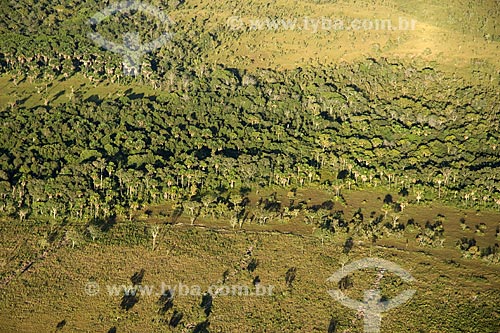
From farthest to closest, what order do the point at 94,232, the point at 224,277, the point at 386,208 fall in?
the point at 386,208 → the point at 94,232 → the point at 224,277

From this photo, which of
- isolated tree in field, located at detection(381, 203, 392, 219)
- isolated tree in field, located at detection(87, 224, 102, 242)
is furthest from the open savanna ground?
isolated tree in field, located at detection(381, 203, 392, 219)

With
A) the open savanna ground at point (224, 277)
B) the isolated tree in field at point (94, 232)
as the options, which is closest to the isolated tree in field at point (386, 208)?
the open savanna ground at point (224, 277)

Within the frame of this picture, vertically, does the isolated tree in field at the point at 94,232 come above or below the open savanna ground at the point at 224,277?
above

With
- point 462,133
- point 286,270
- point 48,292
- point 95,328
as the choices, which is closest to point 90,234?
point 48,292

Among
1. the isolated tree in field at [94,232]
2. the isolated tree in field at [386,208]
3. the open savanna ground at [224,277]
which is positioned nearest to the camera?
the open savanna ground at [224,277]

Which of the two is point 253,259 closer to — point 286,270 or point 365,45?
point 286,270

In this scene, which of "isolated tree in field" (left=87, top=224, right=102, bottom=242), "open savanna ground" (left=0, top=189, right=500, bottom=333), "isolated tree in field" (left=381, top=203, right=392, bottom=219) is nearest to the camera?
"open savanna ground" (left=0, top=189, right=500, bottom=333)

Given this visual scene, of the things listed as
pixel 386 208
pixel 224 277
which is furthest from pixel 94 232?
pixel 386 208

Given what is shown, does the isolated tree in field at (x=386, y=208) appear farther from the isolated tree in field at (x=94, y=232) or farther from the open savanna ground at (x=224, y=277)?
the isolated tree in field at (x=94, y=232)

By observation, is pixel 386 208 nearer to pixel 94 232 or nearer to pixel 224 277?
pixel 224 277

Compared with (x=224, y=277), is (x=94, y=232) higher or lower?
higher

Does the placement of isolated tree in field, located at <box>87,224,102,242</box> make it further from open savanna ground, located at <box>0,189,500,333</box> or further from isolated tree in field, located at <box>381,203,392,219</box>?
isolated tree in field, located at <box>381,203,392,219</box>
